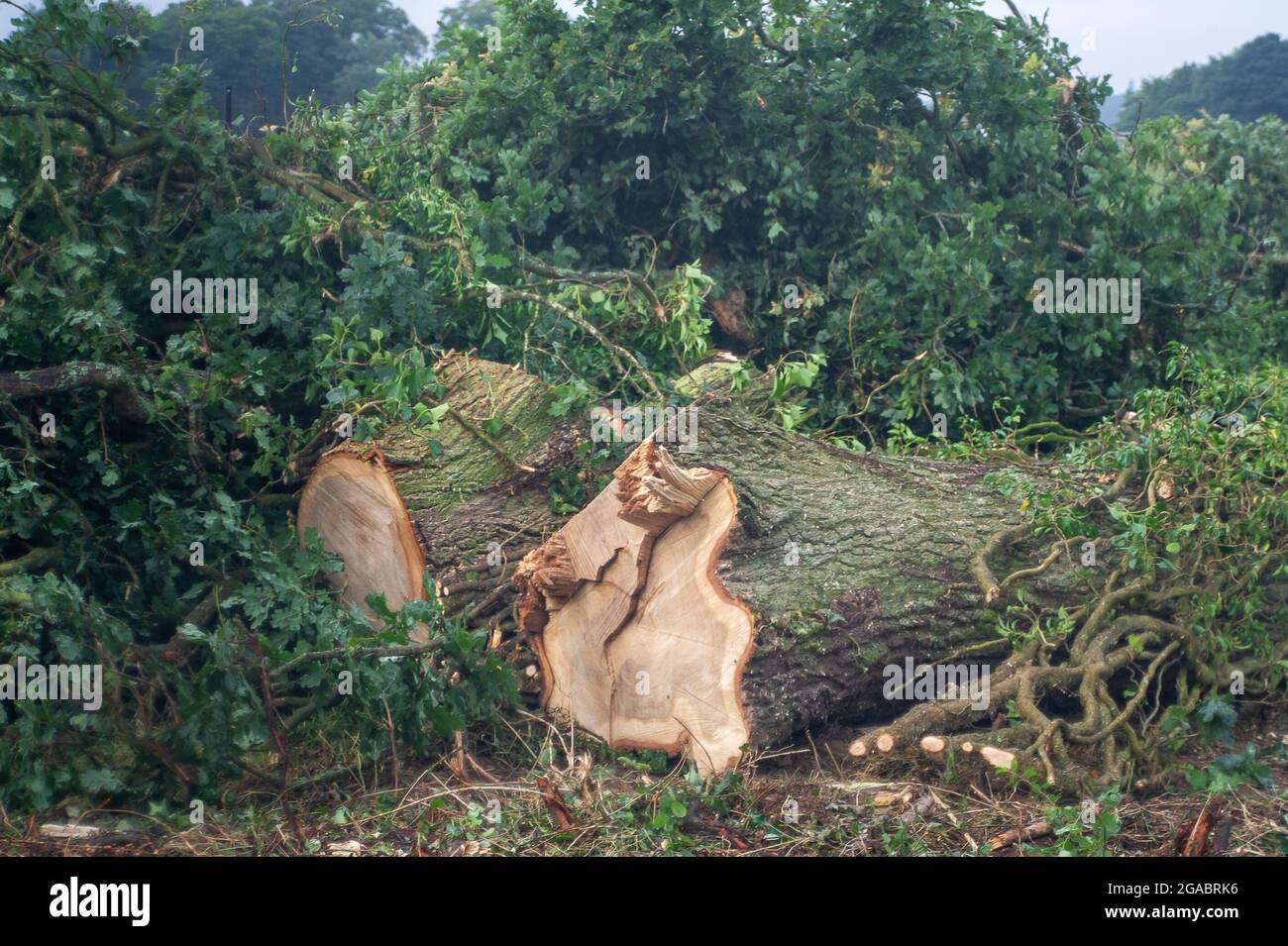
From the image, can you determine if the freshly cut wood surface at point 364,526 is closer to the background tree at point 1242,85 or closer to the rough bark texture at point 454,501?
the rough bark texture at point 454,501

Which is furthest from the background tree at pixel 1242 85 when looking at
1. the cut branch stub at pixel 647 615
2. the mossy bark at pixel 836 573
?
the cut branch stub at pixel 647 615

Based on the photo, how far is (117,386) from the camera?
394 cm

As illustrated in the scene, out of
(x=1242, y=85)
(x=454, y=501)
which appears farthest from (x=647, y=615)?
(x=1242, y=85)

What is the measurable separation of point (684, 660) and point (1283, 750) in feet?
6.55

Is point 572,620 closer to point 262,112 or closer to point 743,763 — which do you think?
point 743,763

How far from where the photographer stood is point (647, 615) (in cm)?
392

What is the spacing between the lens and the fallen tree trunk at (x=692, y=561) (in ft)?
12.5

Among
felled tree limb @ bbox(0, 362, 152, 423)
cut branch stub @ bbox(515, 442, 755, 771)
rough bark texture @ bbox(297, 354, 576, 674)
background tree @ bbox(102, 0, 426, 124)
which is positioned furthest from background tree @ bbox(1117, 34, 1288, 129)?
felled tree limb @ bbox(0, 362, 152, 423)

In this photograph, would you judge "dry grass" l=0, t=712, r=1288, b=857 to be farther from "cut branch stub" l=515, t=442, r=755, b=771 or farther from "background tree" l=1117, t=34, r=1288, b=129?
"background tree" l=1117, t=34, r=1288, b=129

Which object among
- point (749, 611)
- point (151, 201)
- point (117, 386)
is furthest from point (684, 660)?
point (151, 201)

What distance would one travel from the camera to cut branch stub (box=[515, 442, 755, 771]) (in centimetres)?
375

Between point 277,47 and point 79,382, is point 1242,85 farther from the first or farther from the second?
point 79,382

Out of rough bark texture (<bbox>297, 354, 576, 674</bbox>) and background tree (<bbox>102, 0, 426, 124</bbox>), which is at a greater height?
background tree (<bbox>102, 0, 426, 124</bbox>)

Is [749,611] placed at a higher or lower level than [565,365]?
lower
